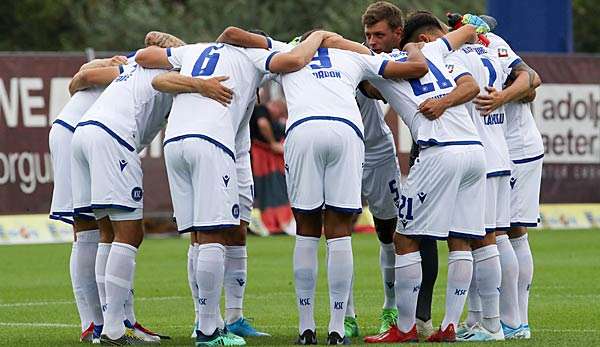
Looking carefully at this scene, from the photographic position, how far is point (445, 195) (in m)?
10.9

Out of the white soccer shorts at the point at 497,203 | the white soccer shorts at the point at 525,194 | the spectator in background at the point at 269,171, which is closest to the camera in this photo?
the white soccer shorts at the point at 497,203

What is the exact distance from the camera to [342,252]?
10.7m

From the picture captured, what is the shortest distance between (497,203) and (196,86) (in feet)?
7.98

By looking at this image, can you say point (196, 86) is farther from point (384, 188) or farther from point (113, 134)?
point (384, 188)

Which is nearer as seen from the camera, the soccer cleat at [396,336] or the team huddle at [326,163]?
the team huddle at [326,163]

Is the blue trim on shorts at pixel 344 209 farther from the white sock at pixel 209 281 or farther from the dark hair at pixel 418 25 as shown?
the dark hair at pixel 418 25

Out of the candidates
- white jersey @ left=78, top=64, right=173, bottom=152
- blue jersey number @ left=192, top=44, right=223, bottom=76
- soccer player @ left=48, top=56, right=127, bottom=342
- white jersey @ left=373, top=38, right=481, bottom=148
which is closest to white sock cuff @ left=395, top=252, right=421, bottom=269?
white jersey @ left=373, top=38, right=481, bottom=148

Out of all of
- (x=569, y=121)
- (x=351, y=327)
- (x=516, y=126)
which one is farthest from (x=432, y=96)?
(x=569, y=121)

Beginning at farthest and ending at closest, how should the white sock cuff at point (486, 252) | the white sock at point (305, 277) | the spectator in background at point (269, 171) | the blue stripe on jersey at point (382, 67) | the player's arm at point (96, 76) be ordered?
the spectator in background at point (269, 171), the player's arm at point (96, 76), the white sock cuff at point (486, 252), the blue stripe on jersey at point (382, 67), the white sock at point (305, 277)

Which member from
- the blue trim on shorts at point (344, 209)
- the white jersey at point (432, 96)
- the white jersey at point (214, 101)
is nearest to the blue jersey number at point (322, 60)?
the white jersey at point (214, 101)

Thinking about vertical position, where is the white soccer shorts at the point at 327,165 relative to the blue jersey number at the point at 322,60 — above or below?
below

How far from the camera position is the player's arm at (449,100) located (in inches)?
431

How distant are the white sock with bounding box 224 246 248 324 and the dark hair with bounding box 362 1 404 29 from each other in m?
2.13

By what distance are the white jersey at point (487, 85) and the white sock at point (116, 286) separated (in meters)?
2.72
